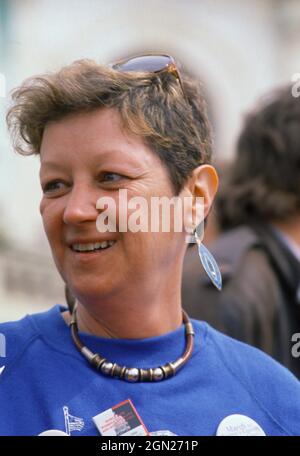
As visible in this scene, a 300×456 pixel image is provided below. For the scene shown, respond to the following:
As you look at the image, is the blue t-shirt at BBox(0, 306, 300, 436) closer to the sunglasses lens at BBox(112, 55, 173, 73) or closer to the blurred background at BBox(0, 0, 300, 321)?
the sunglasses lens at BBox(112, 55, 173, 73)

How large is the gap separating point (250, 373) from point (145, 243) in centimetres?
44

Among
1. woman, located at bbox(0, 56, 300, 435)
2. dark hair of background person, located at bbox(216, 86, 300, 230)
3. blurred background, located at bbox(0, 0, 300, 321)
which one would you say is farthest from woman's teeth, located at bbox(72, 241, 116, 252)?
blurred background, located at bbox(0, 0, 300, 321)

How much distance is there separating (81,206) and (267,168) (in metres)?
1.96

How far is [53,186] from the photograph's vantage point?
195 centimetres

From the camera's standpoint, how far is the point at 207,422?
1.91 m

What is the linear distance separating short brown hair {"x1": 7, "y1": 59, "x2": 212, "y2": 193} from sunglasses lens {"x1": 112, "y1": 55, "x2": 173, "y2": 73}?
2 centimetres

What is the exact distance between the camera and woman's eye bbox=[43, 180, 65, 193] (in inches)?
75.9

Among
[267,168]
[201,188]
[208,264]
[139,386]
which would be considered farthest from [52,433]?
[267,168]

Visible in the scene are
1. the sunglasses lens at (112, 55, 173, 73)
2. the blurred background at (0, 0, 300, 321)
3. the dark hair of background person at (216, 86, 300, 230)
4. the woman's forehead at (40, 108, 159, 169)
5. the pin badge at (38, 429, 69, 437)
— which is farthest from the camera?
the blurred background at (0, 0, 300, 321)

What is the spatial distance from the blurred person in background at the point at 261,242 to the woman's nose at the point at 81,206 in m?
1.35

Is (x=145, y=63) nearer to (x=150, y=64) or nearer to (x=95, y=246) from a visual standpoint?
(x=150, y=64)

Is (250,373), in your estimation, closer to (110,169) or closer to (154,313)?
(154,313)
